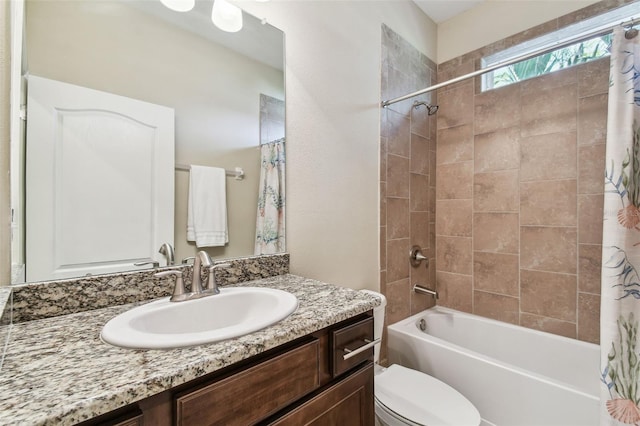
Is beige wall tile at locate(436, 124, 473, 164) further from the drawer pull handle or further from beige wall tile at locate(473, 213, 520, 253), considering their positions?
the drawer pull handle

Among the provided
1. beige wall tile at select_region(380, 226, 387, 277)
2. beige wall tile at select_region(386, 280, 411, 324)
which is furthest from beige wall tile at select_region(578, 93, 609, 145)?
beige wall tile at select_region(386, 280, 411, 324)

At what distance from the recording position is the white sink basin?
2.00 ft

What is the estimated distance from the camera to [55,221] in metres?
0.83

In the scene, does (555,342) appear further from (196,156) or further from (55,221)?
(55,221)

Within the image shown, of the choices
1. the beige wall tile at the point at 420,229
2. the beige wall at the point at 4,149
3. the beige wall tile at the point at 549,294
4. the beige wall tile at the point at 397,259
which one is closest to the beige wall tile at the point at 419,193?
the beige wall tile at the point at 420,229

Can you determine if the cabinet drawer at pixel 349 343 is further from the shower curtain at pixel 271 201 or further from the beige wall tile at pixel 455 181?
the beige wall tile at pixel 455 181

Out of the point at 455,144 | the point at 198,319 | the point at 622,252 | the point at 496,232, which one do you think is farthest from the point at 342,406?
the point at 455,144

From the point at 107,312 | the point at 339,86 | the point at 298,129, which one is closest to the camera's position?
the point at 107,312

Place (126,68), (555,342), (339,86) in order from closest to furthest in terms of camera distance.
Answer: (126,68)
(339,86)
(555,342)

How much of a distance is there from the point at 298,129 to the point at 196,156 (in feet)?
1.66

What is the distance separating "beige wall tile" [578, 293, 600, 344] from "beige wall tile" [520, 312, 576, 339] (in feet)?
0.14

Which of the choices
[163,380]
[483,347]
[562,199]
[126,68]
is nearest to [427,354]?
[483,347]

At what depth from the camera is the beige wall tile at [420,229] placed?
2.06 m

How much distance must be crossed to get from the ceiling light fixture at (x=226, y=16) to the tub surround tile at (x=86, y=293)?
980 mm
